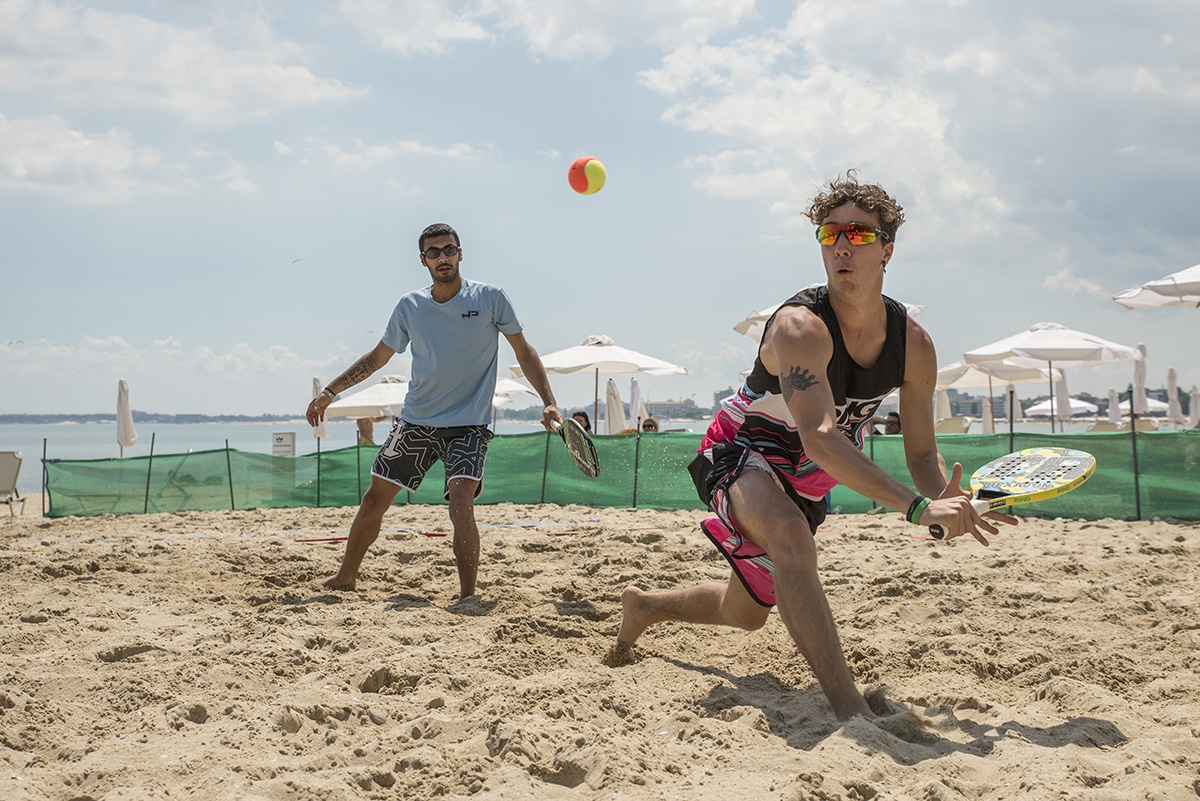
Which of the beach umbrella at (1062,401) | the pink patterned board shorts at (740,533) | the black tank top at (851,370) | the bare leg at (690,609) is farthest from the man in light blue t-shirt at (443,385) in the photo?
the beach umbrella at (1062,401)

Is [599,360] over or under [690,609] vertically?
over

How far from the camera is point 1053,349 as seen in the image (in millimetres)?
14586

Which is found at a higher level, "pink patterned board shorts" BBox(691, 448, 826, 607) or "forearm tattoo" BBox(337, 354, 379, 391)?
"forearm tattoo" BBox(337, 354, 379, 391)

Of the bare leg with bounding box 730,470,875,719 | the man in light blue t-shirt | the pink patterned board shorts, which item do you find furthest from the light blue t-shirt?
the bare leg with bounding box 730,470,875,719

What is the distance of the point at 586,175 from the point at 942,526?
692 cm

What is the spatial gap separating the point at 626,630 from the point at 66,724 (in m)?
1.77

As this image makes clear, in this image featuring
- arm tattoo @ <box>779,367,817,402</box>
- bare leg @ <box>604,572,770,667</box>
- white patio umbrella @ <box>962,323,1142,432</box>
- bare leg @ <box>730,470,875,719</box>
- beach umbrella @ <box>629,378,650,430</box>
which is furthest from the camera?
beach umbrella @ <box>629,378,650,430</box>

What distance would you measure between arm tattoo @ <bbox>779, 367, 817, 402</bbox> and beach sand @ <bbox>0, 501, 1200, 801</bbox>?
93cm

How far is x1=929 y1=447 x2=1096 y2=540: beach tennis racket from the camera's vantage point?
2500 millimetres

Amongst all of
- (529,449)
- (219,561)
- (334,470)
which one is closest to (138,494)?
(334,470)

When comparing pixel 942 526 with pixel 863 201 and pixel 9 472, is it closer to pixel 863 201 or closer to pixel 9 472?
pixel 863 201

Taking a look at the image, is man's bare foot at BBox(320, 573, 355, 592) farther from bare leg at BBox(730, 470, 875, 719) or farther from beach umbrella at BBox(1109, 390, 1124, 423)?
beach umbrella at BBox(1109, 390, 1124, 423)

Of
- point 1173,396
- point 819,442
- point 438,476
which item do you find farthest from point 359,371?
point 1173,396

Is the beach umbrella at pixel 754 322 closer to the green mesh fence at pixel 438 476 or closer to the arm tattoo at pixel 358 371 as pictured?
the green mesh fence at pixel 438 476
